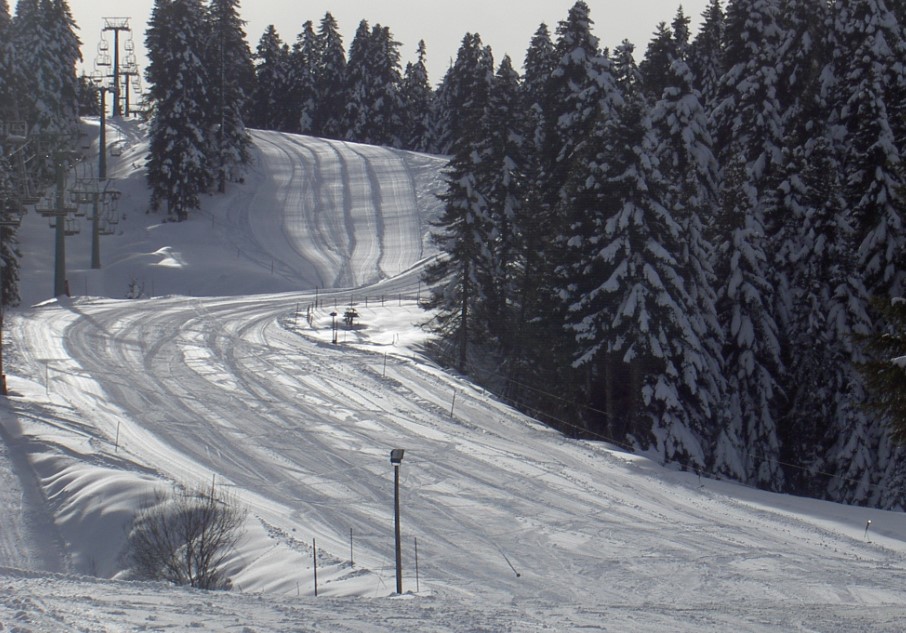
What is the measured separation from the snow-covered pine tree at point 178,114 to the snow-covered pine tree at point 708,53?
104 feet

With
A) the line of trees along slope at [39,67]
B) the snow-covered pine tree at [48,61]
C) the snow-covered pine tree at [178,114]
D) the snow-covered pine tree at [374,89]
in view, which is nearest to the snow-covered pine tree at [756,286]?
the line of trees along slope at [39,67]

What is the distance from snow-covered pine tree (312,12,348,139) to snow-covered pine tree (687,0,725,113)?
53035 mm

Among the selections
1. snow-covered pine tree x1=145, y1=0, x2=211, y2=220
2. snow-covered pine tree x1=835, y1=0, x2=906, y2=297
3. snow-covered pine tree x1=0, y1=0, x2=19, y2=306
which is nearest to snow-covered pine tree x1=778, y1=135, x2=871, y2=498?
snow-covered pine tree x1=835, y1=0, x2=906, y2=297

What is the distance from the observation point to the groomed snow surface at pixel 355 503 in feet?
43.1

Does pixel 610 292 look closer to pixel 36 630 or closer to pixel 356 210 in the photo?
pixel 36 630

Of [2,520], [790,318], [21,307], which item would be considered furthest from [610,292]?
[21,307]

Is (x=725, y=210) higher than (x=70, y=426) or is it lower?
higher

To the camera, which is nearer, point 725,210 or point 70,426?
point 70,426

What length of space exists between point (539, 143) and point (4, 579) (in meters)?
36.0

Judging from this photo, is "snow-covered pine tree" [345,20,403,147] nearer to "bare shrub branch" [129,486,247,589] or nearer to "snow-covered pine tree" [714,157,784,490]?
"snow-covered pine tree" [714,157,784,490]

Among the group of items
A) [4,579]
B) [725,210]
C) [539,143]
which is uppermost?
[539,143]

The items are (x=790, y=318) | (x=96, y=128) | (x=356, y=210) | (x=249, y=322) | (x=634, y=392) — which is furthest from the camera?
(x=96, y=128)

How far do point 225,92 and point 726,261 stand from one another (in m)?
45.5

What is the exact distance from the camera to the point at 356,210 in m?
75.2
